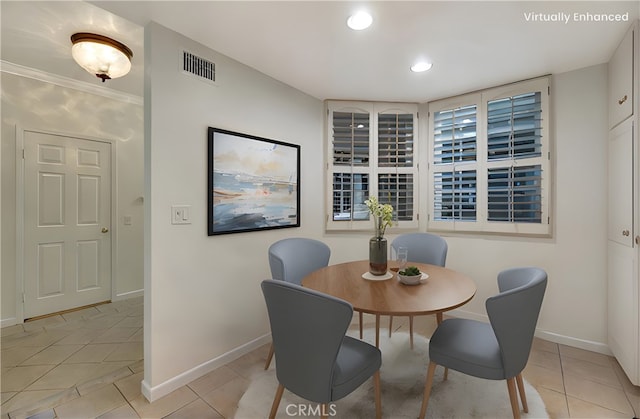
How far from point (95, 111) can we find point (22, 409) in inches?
122

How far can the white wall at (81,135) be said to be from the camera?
9.58ft

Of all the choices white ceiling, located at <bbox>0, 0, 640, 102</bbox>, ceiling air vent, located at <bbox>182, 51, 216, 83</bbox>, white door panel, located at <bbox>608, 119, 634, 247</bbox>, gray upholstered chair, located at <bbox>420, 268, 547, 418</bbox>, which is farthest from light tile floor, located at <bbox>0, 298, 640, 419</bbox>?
white ceiling, located at <bbox>0, 0, 640, 102</bbox>

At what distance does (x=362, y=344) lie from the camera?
1620mm

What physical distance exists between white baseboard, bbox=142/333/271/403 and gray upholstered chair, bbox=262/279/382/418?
1.05 meters

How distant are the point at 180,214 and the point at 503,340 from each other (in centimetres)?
210

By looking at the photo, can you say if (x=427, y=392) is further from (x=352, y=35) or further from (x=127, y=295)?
(x=127, y=295)

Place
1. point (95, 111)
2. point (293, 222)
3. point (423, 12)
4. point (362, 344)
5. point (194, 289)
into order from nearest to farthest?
1. point (362, 344)
2. point (423, 12)
3. point (194, 289)
4. point (293, 222)
5. point (95, 111)

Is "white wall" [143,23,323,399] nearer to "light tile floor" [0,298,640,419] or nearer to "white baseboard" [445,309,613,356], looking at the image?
"light tile floor" [0,298,640,419]

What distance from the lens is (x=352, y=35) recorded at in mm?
2020

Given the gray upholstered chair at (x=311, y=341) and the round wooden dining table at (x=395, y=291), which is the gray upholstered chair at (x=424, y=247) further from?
the gray upholstered chair at (x=311, y=341)

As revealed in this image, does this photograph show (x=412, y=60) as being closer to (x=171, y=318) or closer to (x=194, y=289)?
(x=194, y=289)

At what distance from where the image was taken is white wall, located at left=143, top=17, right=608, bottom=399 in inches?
75.8

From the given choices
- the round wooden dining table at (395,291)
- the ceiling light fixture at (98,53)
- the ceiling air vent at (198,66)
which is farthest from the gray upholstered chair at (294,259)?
the ceiling light fixture at (98,53)

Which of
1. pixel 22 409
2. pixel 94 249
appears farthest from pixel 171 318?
pixel 94 249
